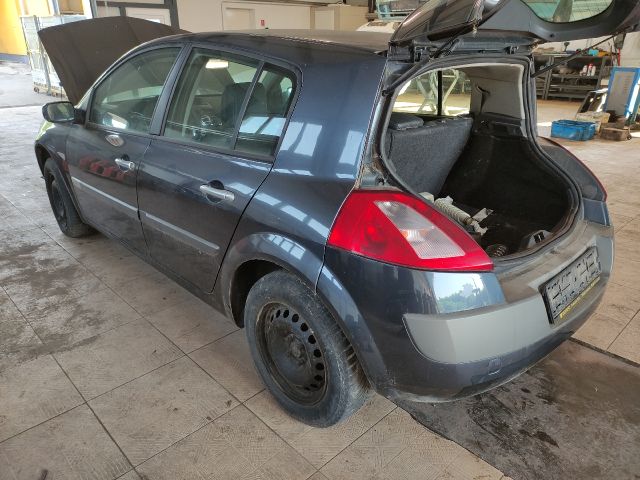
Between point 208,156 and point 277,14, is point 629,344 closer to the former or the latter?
point 208,156

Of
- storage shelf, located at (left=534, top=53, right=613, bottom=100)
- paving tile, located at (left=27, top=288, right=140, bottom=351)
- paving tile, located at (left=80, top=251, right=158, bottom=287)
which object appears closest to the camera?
paving tile, located at (left=27, top=288, right=140, bottom=351)

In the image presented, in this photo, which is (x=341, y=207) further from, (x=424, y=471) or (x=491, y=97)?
(x=491, y=97)

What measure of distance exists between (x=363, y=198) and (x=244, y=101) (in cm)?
74

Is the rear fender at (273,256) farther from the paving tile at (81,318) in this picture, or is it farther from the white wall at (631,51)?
the white wall at (631,51)

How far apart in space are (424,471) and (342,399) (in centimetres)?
39

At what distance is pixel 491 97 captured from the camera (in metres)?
2.40

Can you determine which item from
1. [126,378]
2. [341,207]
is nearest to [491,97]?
[341,207]

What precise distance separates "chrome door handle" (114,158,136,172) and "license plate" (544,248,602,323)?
1914 millimetres

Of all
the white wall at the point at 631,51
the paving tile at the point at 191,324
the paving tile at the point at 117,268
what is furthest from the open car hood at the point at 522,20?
the white wall at the point at 631,51

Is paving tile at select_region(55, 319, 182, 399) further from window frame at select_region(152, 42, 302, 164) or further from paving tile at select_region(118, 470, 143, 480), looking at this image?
window frame at select_region(152, 42, 302, 164)

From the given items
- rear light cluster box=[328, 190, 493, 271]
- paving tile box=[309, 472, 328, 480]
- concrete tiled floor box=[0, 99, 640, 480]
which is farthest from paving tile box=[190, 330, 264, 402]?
rear light cluster box=[328, 190, 493, 271]

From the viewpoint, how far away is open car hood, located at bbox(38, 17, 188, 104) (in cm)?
469

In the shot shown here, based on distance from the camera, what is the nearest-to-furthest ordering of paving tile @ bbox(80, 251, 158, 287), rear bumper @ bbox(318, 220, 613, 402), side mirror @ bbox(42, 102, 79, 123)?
rear bumper @ bbox(318, 220, 613, 402), side mirror @ bbox(42, 102, 79, 123), paving tile @ bbox(80, 251, 158, 287)

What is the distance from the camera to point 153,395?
201 cm
